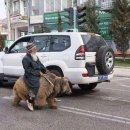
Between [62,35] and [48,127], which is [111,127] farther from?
[62,35]

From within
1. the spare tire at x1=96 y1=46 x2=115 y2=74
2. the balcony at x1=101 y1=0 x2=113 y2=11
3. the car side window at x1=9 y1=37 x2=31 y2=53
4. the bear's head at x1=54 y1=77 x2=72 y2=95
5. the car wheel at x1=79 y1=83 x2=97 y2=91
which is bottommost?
the car wheel at x1=79 y1=83 x2=97 y2=91

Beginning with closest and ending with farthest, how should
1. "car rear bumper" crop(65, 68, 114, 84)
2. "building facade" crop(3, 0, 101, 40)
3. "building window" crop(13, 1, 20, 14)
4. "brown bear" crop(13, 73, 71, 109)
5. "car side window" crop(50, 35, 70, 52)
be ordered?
"brown bear" crop(13, 73, 71, 109) < "car rear bumper" crop(65, 68, 114, 84) < "car side window" crop(50, 35, 70, 52) < "building facade" crop(3, 0, 101, 40) < "building window" crop(13, 1, 20, 14)

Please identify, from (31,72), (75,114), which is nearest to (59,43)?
(31,72)

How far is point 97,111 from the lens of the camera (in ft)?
30.5

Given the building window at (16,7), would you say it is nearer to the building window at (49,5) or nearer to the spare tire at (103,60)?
the building window at (49,5)

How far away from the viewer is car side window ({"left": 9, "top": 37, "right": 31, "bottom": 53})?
42.3 feet

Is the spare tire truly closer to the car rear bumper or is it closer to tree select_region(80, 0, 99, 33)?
the car rear bumper

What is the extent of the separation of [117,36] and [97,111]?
21.8 metres

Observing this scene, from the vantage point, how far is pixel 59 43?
11.9 meters

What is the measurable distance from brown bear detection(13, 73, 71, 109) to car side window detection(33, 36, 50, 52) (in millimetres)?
2731

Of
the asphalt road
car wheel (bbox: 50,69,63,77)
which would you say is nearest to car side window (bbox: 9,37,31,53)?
car wheel (bbox: 50,69,63,77)

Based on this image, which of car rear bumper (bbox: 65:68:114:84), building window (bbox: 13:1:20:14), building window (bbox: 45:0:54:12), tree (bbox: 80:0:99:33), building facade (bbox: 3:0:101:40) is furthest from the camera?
building window (bbox: 13:1:20:14)

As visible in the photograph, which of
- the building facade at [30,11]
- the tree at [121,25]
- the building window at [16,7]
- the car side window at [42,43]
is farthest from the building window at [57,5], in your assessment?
the car side window at [42,43]

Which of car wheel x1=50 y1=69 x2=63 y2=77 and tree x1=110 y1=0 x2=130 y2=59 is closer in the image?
car wheel x1=50 y1=69 x2=63 y2=77
